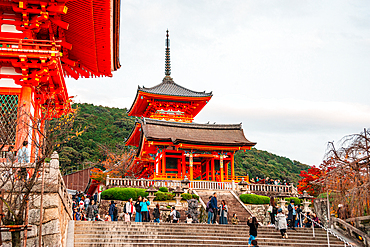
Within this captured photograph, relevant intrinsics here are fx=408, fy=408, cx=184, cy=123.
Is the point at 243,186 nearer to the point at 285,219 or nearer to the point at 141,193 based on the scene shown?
the point at 141,193

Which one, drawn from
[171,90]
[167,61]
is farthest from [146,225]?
[167,61]

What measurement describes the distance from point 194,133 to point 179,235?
18482 mm

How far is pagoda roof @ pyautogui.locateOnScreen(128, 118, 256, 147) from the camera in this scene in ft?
103

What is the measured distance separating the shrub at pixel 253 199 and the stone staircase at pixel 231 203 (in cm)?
54

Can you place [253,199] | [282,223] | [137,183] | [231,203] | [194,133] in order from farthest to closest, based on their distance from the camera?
[194,133] → [253,199] → [137,183] → [231,203] → [282,223]

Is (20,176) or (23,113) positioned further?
(23,113)

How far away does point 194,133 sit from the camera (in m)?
34.4

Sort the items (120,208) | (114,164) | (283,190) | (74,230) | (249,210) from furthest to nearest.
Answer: (114,164) → (283,190) → (249,210) → (120,208) → (74,230)

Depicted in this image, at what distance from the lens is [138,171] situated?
4034 centimetres

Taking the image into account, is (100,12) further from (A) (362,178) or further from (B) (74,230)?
(A) (362,178)

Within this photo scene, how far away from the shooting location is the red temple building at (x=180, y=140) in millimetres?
31938

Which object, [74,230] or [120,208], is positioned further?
[120,208]

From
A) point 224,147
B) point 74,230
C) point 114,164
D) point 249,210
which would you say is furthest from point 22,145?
point 114,164

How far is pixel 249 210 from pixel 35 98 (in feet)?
52.0
